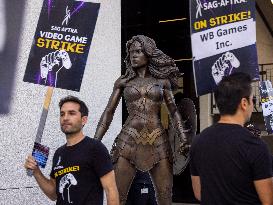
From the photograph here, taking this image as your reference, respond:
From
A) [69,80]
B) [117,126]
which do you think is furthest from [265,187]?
[117,126]

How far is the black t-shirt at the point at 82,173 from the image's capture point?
9.78 ft

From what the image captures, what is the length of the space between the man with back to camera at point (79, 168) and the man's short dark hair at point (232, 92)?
87 centimetres

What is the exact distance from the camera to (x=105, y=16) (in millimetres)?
6543

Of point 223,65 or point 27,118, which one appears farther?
point 27,118

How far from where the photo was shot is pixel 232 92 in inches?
98.8

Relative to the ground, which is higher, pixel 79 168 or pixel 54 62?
pixel 54 62

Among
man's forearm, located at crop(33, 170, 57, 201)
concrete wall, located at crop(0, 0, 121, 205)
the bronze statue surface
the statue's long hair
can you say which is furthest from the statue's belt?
man's forearm, located at crop(33, 170, 57, 201)

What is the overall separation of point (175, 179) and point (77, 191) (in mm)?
8115

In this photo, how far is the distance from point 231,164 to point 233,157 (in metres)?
0.04

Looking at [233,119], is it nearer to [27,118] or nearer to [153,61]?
[153,61]

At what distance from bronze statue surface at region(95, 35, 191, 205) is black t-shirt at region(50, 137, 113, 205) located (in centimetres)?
184

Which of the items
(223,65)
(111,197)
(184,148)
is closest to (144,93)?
(184,148)

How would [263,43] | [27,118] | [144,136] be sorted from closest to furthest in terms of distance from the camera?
1. [144,136]
2. [27,118]
3. [263,43]

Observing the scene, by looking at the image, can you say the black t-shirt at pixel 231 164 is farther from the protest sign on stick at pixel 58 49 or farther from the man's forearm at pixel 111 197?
the protest sign on stick at pixel 58 49
